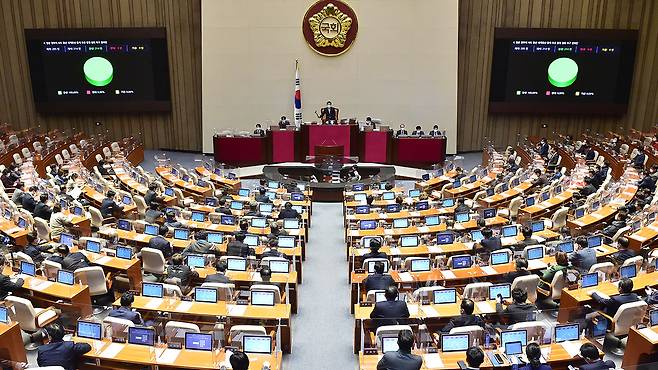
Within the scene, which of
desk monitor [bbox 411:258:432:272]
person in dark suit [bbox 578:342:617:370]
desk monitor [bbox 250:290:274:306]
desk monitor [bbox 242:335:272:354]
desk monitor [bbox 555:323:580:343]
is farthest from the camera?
desk monitor [bbox 411:258:432:272]

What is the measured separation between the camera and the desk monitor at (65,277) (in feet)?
31.5

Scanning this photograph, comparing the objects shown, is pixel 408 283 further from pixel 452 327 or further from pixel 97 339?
pixel 97 339

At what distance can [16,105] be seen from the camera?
81.1 feet

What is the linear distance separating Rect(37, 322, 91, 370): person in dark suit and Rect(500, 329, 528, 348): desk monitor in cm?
535

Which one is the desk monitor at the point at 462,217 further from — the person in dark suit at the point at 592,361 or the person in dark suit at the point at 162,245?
the person in dark suit at the point at 592,361

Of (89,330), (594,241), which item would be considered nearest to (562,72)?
(594,241)

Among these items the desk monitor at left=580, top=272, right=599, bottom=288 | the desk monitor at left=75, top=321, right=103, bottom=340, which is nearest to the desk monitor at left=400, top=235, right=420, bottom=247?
the desk monitor at left=580, top=272, right=599, bottom=288

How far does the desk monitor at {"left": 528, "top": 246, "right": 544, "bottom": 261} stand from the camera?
1099 centimetres

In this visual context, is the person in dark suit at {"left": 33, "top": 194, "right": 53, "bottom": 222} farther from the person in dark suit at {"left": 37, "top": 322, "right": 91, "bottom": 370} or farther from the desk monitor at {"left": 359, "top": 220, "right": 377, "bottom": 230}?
the desk monitor at {"left": 359, "top": 220, "right": 377, "bottom": 230}

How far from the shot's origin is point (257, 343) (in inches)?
293

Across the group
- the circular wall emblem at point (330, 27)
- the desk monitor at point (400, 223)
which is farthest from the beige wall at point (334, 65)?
the desk monitor at point (400, 223)

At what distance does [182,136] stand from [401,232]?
51.5ft

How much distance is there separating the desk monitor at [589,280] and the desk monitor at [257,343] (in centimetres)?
540

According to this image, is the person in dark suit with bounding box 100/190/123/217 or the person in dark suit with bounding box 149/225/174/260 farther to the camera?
the person in dark suit with bounding box 100/190/123/217
